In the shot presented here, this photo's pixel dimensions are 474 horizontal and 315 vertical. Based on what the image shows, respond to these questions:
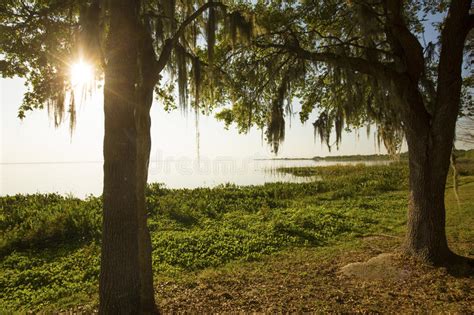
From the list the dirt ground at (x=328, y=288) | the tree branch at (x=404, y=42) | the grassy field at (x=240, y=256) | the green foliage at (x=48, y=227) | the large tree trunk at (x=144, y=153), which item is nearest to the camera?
the large tree trunk at (x=144, y=153)

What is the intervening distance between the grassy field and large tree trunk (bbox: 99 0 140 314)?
109 centimetres

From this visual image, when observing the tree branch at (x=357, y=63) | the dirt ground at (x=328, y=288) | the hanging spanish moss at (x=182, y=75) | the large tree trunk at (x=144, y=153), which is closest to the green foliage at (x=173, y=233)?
the dirt ground at (x=328, y=288)

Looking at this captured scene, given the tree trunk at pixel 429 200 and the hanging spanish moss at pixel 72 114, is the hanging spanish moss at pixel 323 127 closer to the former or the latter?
the tree trunk at pixel 429 200

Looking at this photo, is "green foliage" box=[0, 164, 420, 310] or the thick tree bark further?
"green foliage" box=[0, 164, 420, 310]

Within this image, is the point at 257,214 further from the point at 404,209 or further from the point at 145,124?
the point at 145,124

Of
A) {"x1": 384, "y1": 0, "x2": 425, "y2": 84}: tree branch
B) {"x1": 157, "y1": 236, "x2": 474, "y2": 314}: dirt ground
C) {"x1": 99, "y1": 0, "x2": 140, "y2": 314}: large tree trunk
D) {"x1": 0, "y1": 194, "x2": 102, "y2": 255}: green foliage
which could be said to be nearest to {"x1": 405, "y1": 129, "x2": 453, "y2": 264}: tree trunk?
{"x1": 157, "y1": 236, "x2": 474, "y2": 314}: dirt ground

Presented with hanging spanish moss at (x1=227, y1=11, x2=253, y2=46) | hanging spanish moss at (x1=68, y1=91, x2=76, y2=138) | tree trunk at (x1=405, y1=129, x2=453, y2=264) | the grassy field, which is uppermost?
hanging spanish moss at (x1=227, y1=11, x2=253, y2=46)

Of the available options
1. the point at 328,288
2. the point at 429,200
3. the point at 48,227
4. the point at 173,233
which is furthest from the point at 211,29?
the point at 48,227

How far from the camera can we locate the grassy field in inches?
193

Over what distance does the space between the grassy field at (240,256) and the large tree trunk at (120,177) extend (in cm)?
109

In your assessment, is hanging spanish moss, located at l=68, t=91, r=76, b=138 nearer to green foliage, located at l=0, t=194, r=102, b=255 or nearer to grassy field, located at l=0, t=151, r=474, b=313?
grassy field, located at l=0, t=151, r=474, b=313

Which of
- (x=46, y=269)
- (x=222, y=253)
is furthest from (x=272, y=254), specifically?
(x=46, y=269)

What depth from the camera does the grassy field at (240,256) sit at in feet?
16.1

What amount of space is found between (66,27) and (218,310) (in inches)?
218
